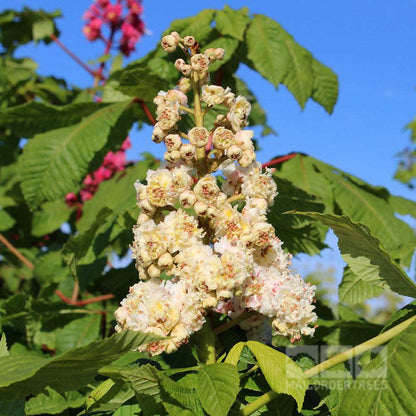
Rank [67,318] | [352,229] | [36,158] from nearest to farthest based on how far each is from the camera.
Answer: [352,229] < [36,158] < [67,318]

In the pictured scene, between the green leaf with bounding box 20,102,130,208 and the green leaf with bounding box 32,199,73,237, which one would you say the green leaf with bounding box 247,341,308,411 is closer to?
the green leaf with bounding box 20,102,130,208

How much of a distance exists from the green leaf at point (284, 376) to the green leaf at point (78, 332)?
145 centimetres

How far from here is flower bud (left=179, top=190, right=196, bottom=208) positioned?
119 cm

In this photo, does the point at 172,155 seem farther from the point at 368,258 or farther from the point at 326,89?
the point at 326,89

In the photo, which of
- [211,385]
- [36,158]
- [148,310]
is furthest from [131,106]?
[211,385]

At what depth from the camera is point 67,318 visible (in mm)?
2441

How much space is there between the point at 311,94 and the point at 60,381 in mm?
2012

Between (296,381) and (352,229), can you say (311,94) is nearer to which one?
(352,229)

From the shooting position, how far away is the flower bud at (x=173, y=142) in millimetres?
1242

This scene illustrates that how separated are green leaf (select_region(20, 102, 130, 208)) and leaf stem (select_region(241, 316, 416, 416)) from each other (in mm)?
1444

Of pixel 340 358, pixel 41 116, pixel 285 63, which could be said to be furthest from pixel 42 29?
pixel 340 358

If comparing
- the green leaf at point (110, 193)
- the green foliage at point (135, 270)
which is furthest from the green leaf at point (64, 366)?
the green leaf at point (110, 193)

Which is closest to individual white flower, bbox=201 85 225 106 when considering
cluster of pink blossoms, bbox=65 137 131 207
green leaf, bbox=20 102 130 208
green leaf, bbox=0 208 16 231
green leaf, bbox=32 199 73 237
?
green leaf, bbox=20 102 130 208

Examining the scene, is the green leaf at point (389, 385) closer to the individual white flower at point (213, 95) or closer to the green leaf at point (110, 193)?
the individual white flower at point (213, 95)
